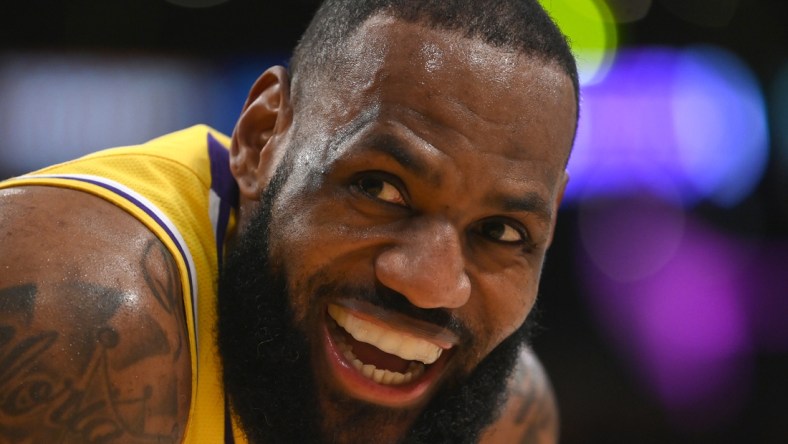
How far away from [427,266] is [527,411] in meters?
1.26

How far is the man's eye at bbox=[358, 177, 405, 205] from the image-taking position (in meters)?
1.67

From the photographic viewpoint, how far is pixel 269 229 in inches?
68.6

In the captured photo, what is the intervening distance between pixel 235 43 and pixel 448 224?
13.4 ft

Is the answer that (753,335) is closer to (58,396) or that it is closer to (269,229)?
(269,229)

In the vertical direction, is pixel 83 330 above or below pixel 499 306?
above

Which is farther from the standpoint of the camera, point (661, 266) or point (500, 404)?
point (661, 266)

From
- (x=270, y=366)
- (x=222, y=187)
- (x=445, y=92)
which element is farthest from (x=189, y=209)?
(x=445, y=92)

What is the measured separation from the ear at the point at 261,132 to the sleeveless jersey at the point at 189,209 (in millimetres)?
81

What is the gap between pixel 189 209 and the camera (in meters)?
1.80

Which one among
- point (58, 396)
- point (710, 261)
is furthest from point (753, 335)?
point (58, 396)

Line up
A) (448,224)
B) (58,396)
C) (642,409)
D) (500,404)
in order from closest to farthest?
(58,396), (448,224), (500,404), (642,409)

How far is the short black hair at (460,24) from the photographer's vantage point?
1.76 m

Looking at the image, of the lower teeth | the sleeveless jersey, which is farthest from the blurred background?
the lower teeth

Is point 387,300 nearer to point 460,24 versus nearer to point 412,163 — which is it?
point 412,163
